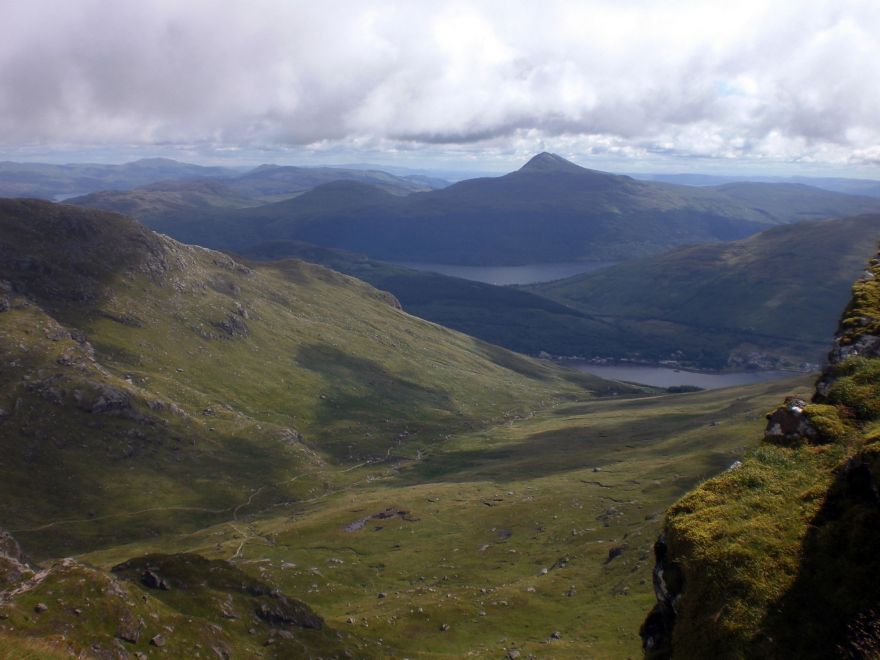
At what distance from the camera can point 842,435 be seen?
3212 cm

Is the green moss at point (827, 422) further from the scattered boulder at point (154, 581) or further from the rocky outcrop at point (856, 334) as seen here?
the scattered boulder at point (154, 581)

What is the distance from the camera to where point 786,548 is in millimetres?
26297

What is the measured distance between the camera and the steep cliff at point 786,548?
2327 cm

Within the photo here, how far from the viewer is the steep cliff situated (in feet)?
76.3

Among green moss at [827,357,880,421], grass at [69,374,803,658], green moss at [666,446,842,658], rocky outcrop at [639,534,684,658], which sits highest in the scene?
green moss at [827,357,880,421]

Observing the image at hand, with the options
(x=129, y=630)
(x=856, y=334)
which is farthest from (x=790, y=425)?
(x=129, y=630)

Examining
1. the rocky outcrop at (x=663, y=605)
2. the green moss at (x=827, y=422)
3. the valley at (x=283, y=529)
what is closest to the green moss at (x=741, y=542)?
the rocky outcrop at (x=663, y=605)

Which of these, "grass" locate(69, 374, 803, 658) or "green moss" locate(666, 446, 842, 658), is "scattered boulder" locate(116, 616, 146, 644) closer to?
"grass" locate(69, 374, 803, 658)

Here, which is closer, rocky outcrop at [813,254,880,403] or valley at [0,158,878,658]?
rocky outcrop at [813,254,880,403]

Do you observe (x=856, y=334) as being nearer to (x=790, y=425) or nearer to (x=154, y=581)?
(x=790, y=425)

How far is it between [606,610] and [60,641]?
57.1 metres

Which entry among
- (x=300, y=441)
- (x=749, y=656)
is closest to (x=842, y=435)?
(x=749, y=656)

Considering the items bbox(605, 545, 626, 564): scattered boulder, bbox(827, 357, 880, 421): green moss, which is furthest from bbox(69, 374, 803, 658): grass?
bbox(827, 357, 880, 421): green moss

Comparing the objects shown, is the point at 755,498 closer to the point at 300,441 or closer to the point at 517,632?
the point at 517,632
